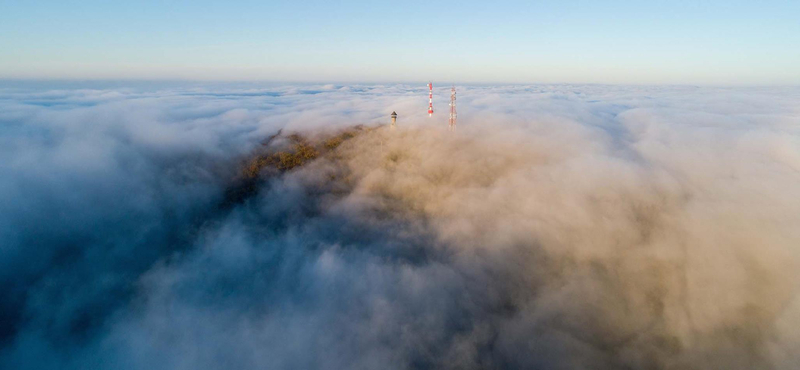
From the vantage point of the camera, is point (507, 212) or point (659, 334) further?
point (507, 212)

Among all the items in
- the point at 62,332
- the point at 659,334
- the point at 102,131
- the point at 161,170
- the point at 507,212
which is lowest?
the point at 62,332

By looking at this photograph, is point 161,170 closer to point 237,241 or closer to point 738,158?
point 237,241

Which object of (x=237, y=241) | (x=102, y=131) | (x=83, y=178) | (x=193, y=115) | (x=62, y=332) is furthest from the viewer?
(x=193, y=115)

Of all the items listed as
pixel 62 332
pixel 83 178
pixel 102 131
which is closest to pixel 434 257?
pixel 62 332

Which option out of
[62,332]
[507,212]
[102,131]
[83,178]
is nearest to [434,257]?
[507,212]

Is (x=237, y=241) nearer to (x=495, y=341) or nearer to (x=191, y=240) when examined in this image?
(x=191, y=240)

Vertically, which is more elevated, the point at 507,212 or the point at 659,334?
the point at 507,212

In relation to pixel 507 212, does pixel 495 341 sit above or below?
below

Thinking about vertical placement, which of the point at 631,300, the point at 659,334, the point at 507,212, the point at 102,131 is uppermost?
the point at 102,131

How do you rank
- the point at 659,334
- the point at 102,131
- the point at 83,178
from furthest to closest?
the point at 102,131 → the point at 83,178 → the point at 659,334

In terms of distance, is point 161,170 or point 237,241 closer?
point 237,241
